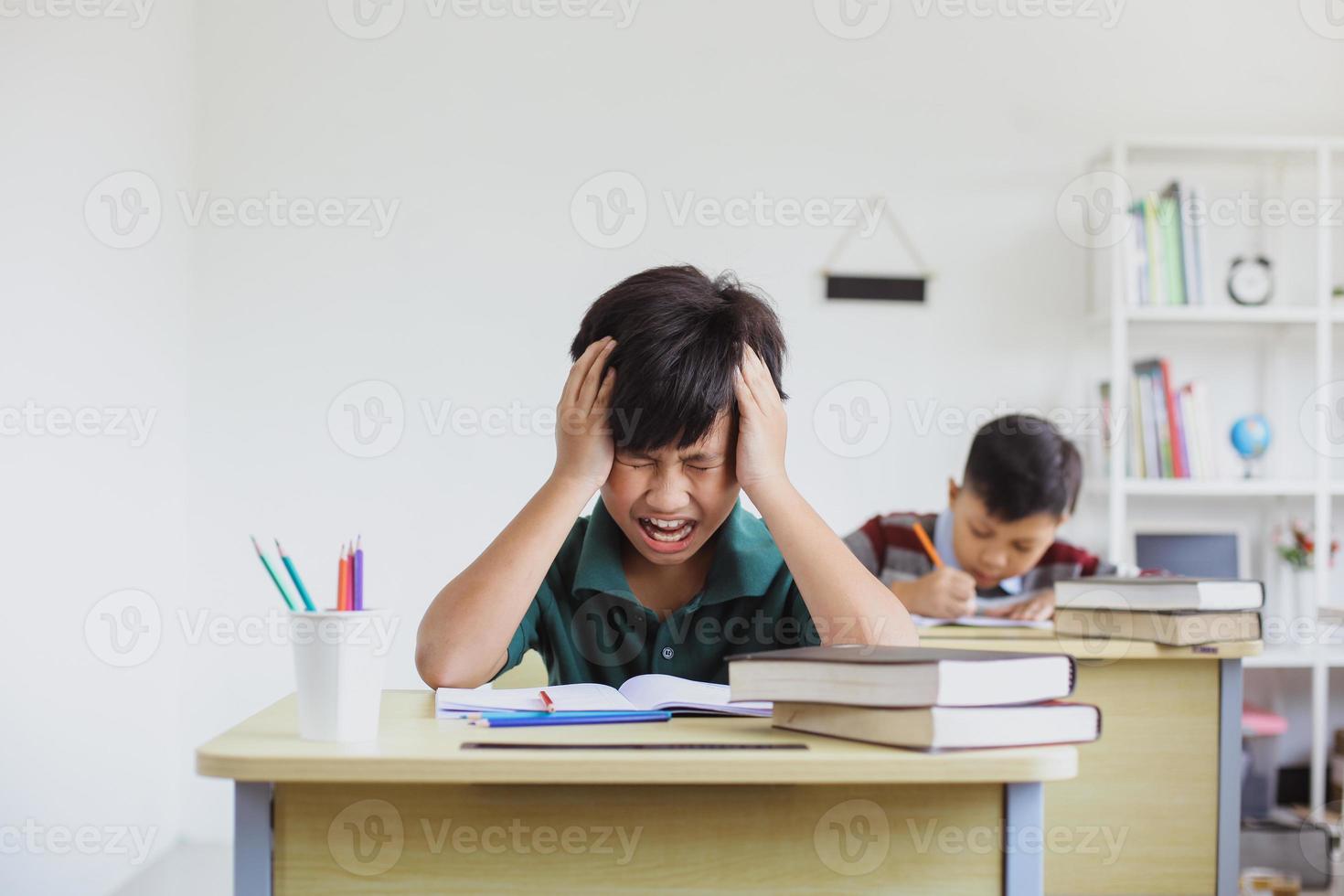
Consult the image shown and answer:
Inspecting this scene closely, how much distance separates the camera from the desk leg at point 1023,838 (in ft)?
2.93

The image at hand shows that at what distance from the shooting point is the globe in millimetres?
3223

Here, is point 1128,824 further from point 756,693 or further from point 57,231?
point 57,231

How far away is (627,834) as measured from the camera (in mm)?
→ 906

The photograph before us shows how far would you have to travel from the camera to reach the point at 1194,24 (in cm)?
339

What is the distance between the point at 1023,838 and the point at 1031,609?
1455 mm

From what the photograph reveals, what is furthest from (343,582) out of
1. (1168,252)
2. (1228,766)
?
(1168,252)

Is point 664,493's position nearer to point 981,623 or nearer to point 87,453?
point 981,623

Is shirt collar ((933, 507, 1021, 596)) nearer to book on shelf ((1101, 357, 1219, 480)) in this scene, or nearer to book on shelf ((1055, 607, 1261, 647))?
book on shelf ((1055, 607, 1261, 647))

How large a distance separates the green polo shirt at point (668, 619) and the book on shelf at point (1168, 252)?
2.07 meters

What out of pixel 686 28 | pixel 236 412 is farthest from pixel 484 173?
pixel 236 412

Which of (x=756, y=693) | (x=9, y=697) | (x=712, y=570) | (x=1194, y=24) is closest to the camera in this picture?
(x=756, y=693)

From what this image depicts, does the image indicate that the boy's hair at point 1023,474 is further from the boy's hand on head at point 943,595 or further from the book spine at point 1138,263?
the book spine at point 1138,263

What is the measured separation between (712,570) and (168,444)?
2107 mm

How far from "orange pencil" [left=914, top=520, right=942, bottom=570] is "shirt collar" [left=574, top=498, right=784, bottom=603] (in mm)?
1062
